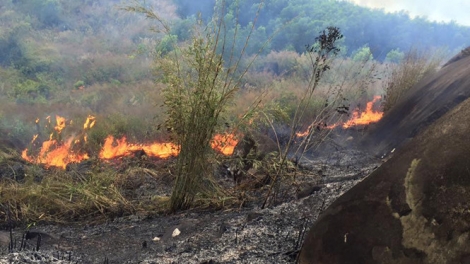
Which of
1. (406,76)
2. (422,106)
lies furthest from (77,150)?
(406,76)

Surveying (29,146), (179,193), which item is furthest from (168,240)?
(29,146)

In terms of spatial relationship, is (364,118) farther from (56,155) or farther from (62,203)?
(62,203)

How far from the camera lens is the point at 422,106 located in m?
6.20

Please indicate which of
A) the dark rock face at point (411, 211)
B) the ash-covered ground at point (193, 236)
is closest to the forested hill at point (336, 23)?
the ash-covered ground at point (193, 236)

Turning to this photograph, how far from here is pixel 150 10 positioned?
3.44 m

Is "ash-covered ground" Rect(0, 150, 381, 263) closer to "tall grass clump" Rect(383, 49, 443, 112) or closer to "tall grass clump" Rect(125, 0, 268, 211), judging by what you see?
"tall grass clump" Rect(125, 0, 268, 211)

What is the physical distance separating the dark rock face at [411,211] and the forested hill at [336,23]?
17.7 meters

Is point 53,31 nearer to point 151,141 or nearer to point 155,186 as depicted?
point 151,141

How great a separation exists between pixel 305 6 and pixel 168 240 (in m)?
21.5

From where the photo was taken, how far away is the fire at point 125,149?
6893 mm

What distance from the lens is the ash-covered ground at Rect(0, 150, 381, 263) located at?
7.97 ft

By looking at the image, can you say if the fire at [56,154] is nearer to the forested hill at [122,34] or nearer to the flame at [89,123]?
the flame at [89,123]

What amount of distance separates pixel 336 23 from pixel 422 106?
663 inches

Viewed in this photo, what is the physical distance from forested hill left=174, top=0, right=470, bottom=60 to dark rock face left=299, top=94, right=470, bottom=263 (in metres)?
17.7
